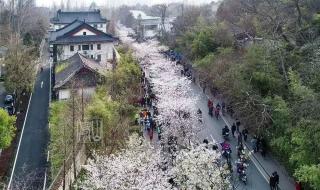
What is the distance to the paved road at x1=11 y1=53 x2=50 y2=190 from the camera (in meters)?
23.4

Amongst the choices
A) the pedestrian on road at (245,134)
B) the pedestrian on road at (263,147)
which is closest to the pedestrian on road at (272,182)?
the pedestrian on road at (263,147)

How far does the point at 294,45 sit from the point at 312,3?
6.60 m

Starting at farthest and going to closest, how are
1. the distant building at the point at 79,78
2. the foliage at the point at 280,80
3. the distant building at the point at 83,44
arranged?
1. the distant building at the point at 83,44
2. the distant building at the point at 79,78
3. the foliage at the point at 280,80

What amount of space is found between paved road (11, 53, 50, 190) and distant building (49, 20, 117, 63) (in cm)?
763

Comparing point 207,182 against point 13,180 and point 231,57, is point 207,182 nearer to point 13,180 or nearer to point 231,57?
point 13,180

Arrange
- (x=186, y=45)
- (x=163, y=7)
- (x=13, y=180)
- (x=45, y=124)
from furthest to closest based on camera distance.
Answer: (x=163, y=7), (x=186, y=45), (x=45, y=124), (x=13, y=180)

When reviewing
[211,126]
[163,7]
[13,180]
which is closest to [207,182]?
[13,180]

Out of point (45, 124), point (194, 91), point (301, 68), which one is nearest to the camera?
point (301, 68)

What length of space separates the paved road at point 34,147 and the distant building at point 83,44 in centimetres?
763

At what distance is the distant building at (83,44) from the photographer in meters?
47.2

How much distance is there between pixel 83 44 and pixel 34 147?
21826mm

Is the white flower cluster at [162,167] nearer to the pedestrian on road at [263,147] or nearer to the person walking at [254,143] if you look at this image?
the person walking at [254,143]

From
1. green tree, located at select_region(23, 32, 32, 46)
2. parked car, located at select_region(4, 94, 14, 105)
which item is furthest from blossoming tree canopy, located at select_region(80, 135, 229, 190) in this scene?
green tree, located at select_region(23, 32, 32, 46)

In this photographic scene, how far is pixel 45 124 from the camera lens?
32312mm
